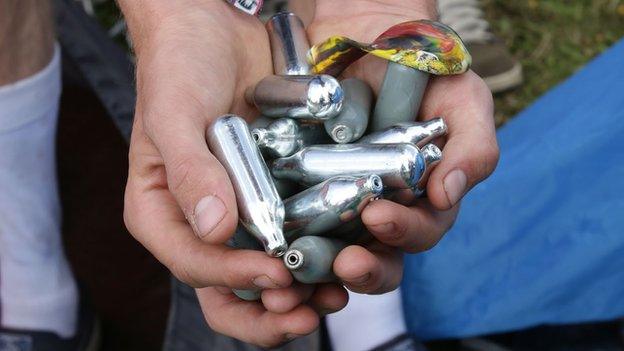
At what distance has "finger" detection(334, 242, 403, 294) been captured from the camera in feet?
3.57

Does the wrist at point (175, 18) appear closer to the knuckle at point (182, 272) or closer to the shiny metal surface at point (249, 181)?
the shiny metal surface at point (249, 181)

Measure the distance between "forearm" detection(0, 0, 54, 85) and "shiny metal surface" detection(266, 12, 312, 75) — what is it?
1.84 ft

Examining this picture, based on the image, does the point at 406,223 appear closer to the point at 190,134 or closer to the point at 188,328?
the point at 190,134

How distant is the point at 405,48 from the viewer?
135cm

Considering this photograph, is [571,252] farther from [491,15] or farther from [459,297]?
[491,15]

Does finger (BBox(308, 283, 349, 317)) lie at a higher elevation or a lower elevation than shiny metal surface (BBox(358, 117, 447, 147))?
lower

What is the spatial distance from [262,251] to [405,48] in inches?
16.1

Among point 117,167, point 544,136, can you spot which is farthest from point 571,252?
point 117,167

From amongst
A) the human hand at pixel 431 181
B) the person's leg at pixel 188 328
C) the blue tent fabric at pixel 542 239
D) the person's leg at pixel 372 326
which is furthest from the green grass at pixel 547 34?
the human hand at pixel 431 181

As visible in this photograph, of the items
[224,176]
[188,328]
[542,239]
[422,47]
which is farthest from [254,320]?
[542,239]

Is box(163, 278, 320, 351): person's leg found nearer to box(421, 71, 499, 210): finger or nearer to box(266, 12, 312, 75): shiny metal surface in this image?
box(266, 12, 312, 75): shiny metal surface

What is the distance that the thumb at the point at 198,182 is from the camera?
1071 millimetres

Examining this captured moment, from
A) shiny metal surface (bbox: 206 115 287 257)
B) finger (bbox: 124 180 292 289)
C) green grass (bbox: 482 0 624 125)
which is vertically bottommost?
green grass (bbox: 482 0 624 125)

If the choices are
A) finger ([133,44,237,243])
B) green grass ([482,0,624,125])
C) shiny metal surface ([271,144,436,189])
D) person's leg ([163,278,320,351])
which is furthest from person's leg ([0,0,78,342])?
green grass ([482,0,624,125])
